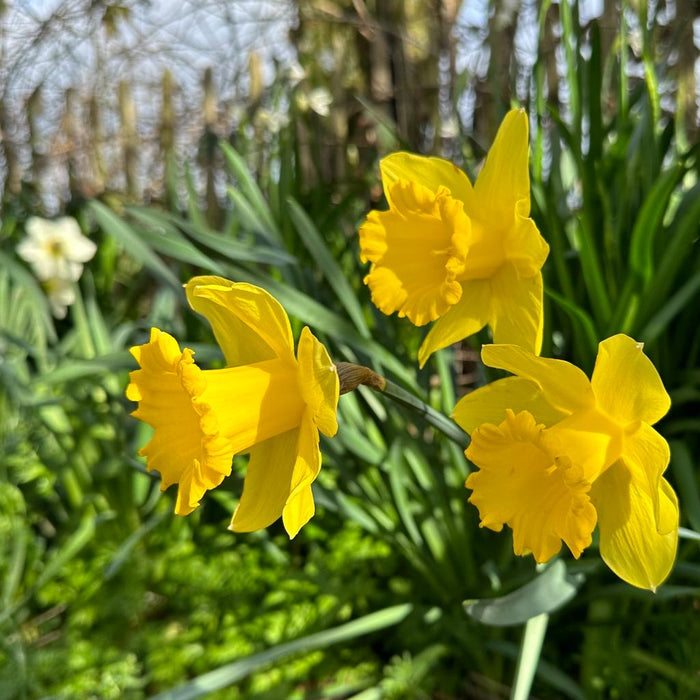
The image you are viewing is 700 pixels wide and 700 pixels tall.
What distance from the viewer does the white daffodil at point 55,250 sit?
1886 millimetres

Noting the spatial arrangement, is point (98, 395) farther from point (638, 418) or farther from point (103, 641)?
point (638, 418)

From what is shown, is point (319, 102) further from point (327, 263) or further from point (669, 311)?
point (669, 311)

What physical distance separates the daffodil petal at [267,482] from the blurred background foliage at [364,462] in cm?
29

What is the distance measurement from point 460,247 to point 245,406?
0.26 metres

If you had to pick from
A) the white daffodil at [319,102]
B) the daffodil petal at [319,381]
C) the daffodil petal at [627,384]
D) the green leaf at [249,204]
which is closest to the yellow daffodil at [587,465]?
the daffodil petal at [627,384]

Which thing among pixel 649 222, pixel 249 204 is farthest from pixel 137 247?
pixel 649 222

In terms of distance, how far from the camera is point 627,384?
21.6 inches

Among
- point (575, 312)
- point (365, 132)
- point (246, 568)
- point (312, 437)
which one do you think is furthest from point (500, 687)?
point (365, 132)

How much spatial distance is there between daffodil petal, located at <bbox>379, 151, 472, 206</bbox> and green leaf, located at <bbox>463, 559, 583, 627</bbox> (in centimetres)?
41

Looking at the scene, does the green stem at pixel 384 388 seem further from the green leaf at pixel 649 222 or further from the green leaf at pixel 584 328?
the green leaf at pixel 649 222

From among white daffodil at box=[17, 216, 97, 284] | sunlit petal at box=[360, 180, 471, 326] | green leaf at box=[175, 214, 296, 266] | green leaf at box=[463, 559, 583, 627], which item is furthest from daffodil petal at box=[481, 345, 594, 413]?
white daffodil at box=[17, 216, 97, 284]

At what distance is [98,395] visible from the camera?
1.80 meters

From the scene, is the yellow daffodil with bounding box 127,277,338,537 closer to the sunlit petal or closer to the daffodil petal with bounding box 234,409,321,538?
the daffodil petal with bounding box 234,409,321,538

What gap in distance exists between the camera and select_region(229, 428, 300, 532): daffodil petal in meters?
0.62
